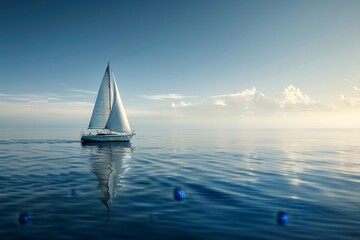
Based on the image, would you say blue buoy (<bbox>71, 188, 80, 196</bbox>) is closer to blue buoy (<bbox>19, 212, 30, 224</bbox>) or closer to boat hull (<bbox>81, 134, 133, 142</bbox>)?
blue buoy (<bbox>19, 212, 30, 224</bbox>)

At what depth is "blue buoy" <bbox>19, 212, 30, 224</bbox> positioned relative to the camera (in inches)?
431

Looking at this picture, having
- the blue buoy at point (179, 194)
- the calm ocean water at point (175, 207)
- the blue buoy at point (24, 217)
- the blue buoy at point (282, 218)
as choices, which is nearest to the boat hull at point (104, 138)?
the calm ocean water at point (175, 207)

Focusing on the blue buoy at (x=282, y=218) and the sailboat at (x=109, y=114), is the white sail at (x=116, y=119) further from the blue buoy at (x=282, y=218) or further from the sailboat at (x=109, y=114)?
the blue buoy at (x=282, y=218)

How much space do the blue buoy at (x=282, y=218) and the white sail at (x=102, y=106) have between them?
194 feet

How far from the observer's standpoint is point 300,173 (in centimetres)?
2530

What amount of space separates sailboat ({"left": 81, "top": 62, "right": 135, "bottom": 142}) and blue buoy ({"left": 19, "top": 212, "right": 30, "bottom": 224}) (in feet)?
171

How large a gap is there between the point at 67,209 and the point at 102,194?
332cm

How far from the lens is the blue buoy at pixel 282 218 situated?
11.3 m

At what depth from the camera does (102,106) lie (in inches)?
2566

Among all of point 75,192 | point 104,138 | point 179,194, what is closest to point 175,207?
point 179,194

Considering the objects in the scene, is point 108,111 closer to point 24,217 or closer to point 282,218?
point 24,217

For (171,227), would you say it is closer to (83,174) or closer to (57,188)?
(57,188)

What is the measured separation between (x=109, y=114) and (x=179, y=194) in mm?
53417

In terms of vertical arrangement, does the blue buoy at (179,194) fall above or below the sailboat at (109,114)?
below
